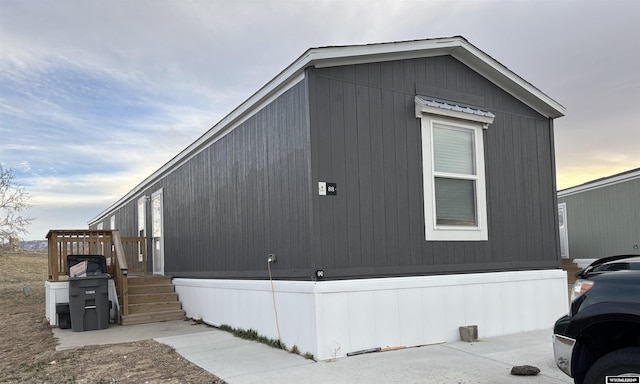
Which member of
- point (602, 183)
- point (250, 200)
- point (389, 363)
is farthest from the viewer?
point (602, 183)

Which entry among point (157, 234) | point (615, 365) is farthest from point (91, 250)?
point (615, 365)

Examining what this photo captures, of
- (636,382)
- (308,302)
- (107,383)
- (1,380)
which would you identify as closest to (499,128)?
(308,302)

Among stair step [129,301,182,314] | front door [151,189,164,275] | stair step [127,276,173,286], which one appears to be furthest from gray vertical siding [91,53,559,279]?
front door [151,189,164,275]

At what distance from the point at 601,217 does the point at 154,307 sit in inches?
522

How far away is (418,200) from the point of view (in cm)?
693

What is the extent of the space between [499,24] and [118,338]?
8.96 metres

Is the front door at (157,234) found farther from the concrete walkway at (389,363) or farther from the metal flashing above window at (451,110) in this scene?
the metal flashing above window at (451,110)

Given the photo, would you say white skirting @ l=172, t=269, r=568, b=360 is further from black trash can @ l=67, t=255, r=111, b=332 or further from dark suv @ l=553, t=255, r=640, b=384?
dark suv @ l=553, t=255, r=640, b=384

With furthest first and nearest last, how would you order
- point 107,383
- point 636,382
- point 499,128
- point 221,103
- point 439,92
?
point 221,103 < point 499,128 < point 439,92 < point 107,383 < point 636,382

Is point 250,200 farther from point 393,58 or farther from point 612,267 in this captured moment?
point 612,267

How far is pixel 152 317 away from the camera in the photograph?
32.5 feet

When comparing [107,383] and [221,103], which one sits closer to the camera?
[107,383]

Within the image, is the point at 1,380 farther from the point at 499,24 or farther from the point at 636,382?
the point at 499,24

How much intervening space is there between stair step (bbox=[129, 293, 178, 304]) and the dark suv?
8.83m
